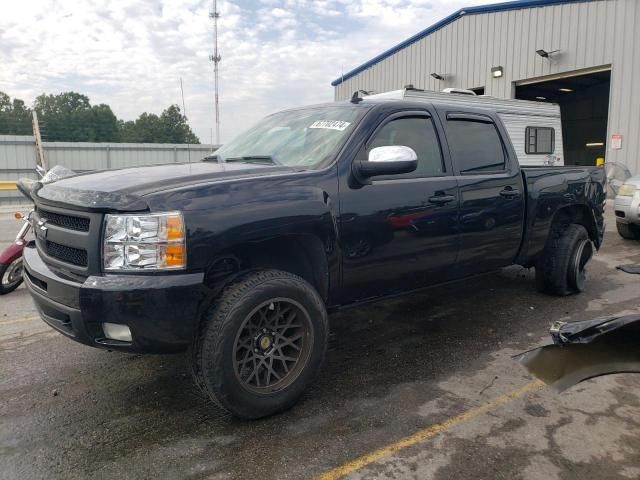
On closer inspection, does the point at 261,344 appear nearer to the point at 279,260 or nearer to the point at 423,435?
the point at 279,260

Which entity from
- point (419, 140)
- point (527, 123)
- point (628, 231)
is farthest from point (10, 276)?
point (527, 123)

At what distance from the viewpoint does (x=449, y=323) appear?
186 inches

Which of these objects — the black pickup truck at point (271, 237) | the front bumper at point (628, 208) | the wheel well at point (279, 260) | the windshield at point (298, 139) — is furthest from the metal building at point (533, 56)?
the wheel well at point (279, 260)

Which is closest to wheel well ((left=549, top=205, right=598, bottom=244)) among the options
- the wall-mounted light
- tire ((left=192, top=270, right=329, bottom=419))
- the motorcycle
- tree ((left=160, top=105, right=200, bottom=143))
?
tire ((left=192, top=270, right=329, bottom=419))

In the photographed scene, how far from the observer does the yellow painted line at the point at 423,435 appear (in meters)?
2.52

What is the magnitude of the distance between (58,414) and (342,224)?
205 cm

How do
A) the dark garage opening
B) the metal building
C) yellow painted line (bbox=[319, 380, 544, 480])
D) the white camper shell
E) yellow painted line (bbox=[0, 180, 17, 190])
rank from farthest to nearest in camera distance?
the dark garage opening
yellow painted line (bbox=[0, 180, 17, 190])
the metal building
the white camper shell
yellow painted line (bbox=[319, 380, 544, 480])

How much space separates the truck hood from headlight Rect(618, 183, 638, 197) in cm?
769

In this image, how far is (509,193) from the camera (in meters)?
4.46

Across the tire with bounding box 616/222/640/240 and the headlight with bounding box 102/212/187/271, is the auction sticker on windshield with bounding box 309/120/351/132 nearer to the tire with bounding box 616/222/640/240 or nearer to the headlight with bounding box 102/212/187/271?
the headlight with bounding box 102/212/187/271

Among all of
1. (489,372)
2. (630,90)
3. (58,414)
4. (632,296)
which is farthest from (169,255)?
(630,90)

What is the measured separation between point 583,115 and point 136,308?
3222cm

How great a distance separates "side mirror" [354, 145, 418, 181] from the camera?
3.30 metres

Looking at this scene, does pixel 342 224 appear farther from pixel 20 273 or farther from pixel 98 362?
pixel 20 273
